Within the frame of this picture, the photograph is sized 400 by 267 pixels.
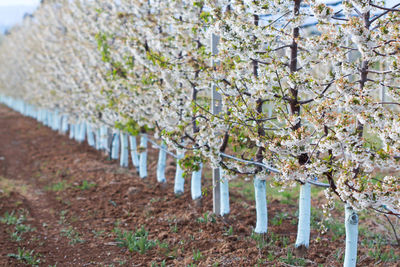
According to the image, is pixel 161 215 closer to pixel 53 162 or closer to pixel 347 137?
pixel 347 137

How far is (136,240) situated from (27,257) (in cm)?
179

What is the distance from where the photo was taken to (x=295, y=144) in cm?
432

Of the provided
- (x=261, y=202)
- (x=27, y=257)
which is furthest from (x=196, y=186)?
(x=27, y=257)

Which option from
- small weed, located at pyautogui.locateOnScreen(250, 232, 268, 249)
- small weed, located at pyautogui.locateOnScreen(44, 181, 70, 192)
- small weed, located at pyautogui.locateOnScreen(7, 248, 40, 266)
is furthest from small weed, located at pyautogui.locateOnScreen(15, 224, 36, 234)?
small weed, located at pyautogui.locateOnScreen(250, 232, 268, 249)

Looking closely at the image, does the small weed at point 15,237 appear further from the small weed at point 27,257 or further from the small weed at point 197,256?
the small weed at point 197,256

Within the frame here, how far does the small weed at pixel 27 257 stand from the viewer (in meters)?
6.04

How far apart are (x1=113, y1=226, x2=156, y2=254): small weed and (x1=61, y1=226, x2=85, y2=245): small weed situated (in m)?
0.70

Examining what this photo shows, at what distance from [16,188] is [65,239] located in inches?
Answer: 187

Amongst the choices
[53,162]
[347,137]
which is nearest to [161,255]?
[347,137]

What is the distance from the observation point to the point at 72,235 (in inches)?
287

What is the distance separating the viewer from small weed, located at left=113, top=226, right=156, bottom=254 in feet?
20.5

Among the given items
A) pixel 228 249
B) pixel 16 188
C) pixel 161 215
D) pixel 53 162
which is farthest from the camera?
pixel 53 162

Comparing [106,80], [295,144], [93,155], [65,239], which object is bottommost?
[65,239]

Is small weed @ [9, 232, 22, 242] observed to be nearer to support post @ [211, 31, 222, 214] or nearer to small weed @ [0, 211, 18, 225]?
small weed @ [0, 211, 18, 225]
